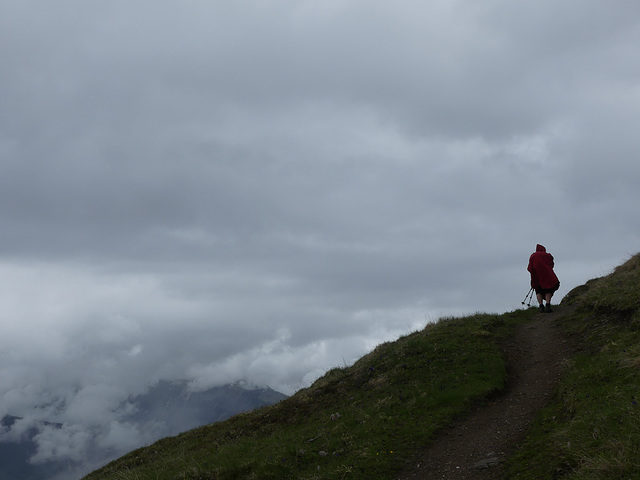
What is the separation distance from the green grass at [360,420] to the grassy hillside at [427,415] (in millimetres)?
49

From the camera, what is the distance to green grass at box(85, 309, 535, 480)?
13500mm

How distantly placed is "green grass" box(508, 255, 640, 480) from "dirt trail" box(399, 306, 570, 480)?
523 mm

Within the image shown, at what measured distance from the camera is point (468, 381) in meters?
16.3

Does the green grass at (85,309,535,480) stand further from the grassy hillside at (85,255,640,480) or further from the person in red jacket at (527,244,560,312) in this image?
the person in red jacket at (527,244,560,312)

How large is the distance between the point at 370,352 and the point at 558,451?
16108 millimetres

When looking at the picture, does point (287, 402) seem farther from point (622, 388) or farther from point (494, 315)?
point (622, 388)

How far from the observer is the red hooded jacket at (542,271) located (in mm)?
25844

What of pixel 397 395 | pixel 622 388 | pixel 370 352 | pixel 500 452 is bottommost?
pixel 500 452

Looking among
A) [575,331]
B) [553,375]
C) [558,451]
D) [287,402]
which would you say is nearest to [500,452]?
[558,451]

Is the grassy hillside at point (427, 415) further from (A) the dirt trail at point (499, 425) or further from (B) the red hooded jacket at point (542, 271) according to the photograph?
(B) the red hooded jacket at point (542, 271)

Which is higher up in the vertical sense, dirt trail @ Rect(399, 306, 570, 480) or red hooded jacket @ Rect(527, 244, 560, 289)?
red hooded jacket @ Rect(527, 244, 560, 289)

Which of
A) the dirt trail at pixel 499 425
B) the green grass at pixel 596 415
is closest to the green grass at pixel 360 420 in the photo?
the dirt trail at pixel 499 425

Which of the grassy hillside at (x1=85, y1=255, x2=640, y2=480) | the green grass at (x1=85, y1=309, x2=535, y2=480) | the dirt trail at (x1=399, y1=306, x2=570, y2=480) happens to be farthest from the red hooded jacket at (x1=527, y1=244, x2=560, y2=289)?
the dirt trail at (x1=399, y1=306, x2=570, y2=480)

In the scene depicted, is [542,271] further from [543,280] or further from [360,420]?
[360,420]
